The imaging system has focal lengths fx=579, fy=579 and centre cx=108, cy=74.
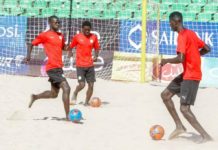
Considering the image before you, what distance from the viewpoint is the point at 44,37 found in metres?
9.50

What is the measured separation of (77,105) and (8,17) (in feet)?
24.9

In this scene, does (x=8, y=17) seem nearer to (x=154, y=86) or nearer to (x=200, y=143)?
(x=154, y=86)

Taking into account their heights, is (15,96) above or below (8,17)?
below

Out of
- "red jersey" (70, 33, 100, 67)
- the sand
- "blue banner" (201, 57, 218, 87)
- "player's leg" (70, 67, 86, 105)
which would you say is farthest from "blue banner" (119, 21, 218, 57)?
"player's leg" (70, 67, 86, 105)

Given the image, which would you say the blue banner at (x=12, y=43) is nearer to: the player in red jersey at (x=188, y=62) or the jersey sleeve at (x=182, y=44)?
the player in red jersey at (x=188, y=62)

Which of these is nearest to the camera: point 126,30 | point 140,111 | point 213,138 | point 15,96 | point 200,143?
point 200,143

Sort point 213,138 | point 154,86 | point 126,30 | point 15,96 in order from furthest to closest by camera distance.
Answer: point 126,30, point 154,86, point 15,96, point 213,138

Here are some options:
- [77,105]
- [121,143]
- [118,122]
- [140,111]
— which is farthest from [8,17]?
[121,143]

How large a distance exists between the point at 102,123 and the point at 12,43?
9505mm

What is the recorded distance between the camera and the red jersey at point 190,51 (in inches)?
290

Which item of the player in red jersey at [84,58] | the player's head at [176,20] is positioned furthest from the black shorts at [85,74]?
the player's head at [176,20]

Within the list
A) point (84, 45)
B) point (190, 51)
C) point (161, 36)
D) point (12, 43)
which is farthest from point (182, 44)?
point (12, 43)

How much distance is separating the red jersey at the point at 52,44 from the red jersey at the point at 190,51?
272 cm

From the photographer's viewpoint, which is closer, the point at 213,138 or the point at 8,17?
the point at 213,138
